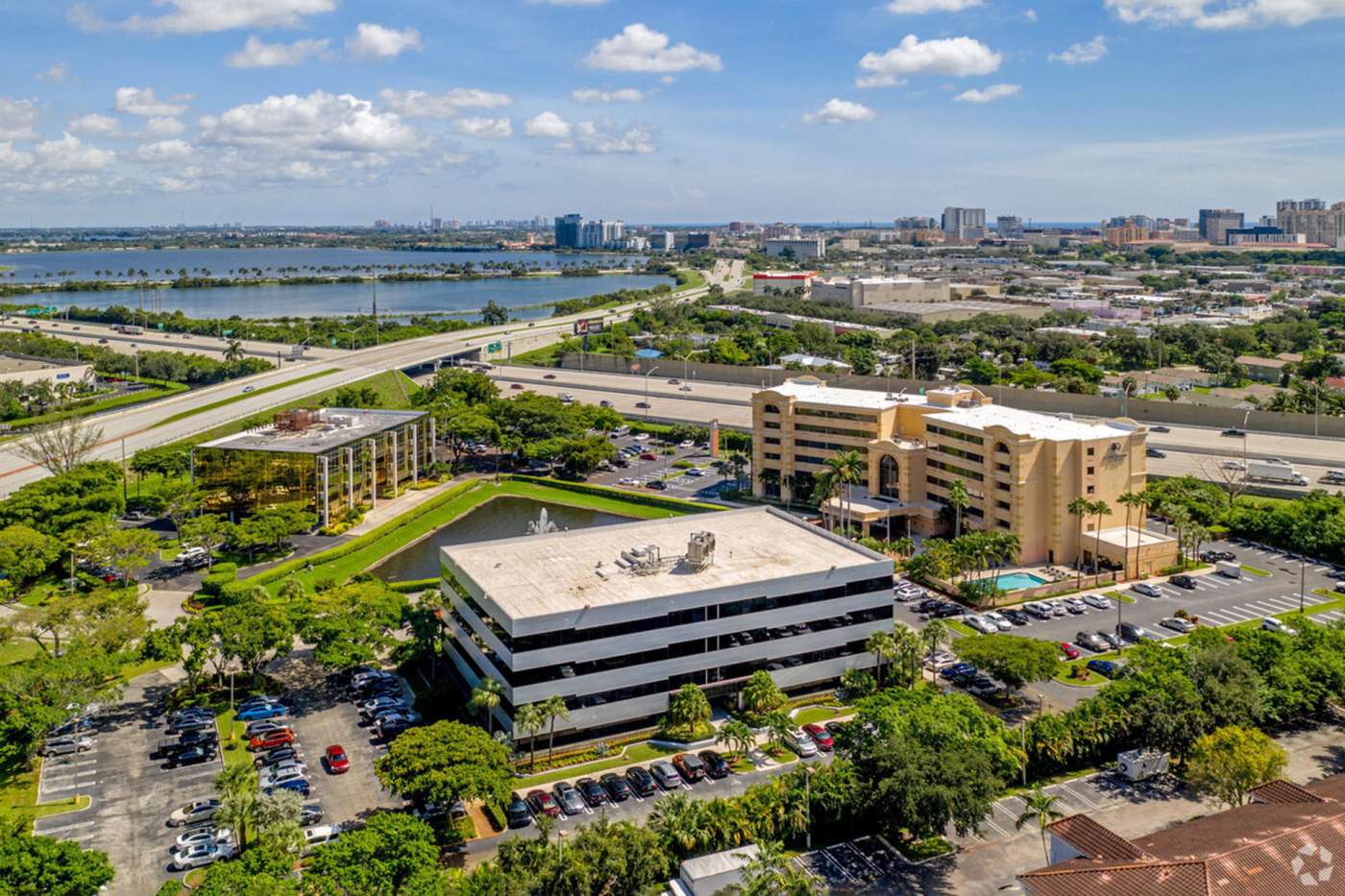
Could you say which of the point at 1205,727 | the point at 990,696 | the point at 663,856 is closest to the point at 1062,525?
the point at 990,696

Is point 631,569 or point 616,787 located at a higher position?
point 631,569

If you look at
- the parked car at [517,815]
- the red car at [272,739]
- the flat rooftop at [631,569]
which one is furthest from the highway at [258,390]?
the parked car at [517,815]

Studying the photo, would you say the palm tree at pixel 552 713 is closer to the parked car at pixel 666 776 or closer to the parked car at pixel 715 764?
the parked car at pixel 666 776

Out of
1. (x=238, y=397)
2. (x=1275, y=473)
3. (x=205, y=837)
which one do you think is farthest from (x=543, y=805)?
(x=238, y=397)

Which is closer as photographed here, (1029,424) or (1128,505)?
(1128,505)

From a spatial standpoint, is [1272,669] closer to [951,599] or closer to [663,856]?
[951,599]

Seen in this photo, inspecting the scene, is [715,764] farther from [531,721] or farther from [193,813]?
[193,813]

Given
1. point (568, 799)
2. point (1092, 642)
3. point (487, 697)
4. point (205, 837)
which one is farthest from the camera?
point (1092, 642)
